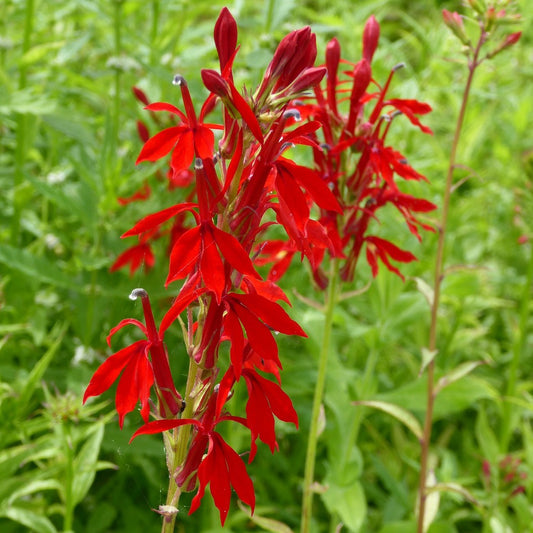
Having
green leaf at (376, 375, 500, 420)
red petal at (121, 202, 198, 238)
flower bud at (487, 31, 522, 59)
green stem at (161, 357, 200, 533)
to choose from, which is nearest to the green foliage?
green leaf at (376, 375, 500, 420)

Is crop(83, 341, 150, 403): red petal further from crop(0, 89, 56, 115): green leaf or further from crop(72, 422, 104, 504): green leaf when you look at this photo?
crop(0, 89, 56, 115): green leaf

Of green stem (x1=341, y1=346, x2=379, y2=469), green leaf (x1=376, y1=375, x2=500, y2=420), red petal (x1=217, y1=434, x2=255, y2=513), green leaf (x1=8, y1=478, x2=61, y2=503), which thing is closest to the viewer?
red petal (x1=217, y1=434, x2=255, y2=513)

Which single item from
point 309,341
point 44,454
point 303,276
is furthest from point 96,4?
point 44,454

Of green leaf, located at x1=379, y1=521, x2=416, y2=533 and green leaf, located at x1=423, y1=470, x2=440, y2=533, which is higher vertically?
green leaf, located at x1=423, y1=470, x2=440, y2=533

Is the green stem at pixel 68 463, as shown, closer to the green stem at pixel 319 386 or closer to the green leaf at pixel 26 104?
the green stem at pixel 319 386

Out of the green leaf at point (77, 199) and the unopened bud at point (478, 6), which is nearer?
the unopened bud at point (478, 6)

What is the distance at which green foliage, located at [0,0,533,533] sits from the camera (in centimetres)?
146

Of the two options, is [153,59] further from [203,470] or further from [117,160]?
[203,470]

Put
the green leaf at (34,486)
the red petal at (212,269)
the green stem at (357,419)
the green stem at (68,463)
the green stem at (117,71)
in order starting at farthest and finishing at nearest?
the green stem at (117,71) → the green stem at (357,419) → the green leaf at (34,486) → the green stem at (68,463) → the red petal at (212,269)

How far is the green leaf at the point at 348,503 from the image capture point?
58.4 inches

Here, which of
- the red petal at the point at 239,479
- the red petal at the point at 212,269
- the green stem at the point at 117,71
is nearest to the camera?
the red petal at the point at 212,269

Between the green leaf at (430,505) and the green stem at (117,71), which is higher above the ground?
the green stem at (117,71)

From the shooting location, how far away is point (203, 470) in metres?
0.78

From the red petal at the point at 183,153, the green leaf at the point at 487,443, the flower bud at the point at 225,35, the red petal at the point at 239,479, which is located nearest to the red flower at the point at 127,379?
the red petal at the point at 239,479
